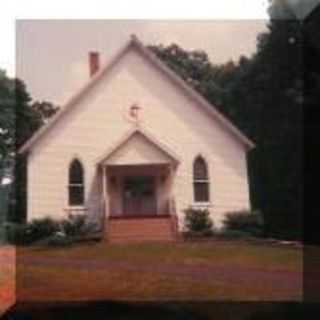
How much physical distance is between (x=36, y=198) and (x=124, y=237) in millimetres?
1365

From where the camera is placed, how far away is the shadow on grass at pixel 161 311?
1212 cm

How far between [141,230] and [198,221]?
837mm

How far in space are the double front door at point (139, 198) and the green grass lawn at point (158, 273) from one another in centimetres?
51

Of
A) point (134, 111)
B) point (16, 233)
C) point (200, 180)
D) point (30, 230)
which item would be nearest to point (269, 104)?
point (200, 180)

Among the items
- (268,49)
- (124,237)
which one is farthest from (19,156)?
(268,49)

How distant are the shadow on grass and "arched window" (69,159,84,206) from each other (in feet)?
4.96

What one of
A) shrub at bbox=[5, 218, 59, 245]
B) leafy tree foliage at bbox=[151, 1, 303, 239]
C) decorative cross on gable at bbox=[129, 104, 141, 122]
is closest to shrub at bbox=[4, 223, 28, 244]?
shrub at bbox=[5, 218, 59, 245]

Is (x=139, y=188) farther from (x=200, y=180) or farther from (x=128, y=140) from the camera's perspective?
(x=200, y=180)

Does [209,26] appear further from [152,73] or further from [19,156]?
[19,156]

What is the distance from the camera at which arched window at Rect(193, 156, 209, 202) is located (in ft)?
43.7

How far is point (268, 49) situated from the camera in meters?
13.6

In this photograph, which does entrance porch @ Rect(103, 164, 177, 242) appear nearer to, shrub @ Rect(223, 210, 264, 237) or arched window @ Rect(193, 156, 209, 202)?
arched window @ Rect(193, 156, 209, 202)

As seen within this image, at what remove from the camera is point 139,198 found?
13.2 m

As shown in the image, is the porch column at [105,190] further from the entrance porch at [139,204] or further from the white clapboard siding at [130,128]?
the white clapboard siding at [130,128]
